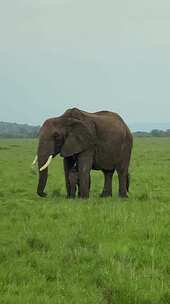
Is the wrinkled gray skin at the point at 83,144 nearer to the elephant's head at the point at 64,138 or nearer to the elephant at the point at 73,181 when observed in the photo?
the elephant's head at the point at 64,138

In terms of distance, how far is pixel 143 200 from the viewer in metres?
16.0

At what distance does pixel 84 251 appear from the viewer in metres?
9.16

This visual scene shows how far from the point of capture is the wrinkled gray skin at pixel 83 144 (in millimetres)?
16000

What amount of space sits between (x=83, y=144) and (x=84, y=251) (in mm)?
7163

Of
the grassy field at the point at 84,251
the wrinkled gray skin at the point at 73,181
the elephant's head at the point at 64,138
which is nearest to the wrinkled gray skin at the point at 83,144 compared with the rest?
the elephant's head at the point at 64,138

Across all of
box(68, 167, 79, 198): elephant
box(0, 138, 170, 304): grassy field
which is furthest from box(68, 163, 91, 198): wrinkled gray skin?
box(0, 138, 170, 304): grassy field

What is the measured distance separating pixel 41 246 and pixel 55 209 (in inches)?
150

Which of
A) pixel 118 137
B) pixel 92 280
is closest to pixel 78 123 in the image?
pixel 118 137

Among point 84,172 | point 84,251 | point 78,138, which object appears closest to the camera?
point 84,251

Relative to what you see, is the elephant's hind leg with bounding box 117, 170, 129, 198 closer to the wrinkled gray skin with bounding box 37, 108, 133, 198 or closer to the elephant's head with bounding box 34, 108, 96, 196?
the wrinkled gray skin with bounding box 37, 108, 133, 198

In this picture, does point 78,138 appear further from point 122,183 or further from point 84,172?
point 122,183

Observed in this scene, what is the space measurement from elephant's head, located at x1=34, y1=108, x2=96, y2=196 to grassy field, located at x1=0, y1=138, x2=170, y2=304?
120 cm

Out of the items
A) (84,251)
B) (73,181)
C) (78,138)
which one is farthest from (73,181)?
(84,251)

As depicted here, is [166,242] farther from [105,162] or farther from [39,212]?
[105,162]
